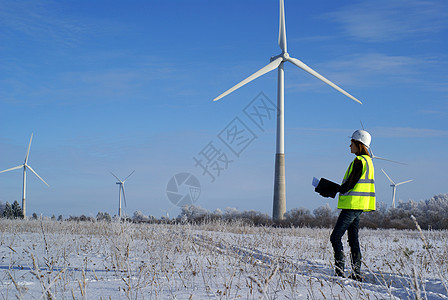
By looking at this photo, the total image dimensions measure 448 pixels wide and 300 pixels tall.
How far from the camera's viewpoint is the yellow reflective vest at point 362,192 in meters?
7.93

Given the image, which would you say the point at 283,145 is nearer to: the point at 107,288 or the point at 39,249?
the point at 39,249

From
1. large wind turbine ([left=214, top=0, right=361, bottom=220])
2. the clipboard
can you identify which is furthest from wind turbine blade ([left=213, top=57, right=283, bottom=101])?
the clipboard

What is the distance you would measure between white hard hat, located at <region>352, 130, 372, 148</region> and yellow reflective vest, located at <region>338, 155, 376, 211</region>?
11.9 inches

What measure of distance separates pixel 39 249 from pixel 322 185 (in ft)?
19.3

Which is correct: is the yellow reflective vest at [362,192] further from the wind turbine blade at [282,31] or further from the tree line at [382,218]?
the wind turbine blade at [282,31]

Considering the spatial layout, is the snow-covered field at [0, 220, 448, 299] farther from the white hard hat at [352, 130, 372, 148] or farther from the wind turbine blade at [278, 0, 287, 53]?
the wind turbine blade at [278, 0, 287, 53]

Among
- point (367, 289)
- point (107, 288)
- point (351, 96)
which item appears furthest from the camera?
point (351, 96)

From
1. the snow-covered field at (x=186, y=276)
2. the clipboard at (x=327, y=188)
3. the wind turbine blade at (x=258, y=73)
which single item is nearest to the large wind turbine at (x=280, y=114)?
the wind turbine blade at (x=258, y=73)

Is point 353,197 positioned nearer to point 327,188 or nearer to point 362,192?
point 362,192

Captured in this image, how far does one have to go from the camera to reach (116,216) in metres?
9.91

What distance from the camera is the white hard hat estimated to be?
8.27 meters

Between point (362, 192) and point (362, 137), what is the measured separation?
98cm

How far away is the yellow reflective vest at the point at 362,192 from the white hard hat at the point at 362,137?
11.9 inches

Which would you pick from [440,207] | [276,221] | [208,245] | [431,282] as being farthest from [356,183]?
[440,207]
